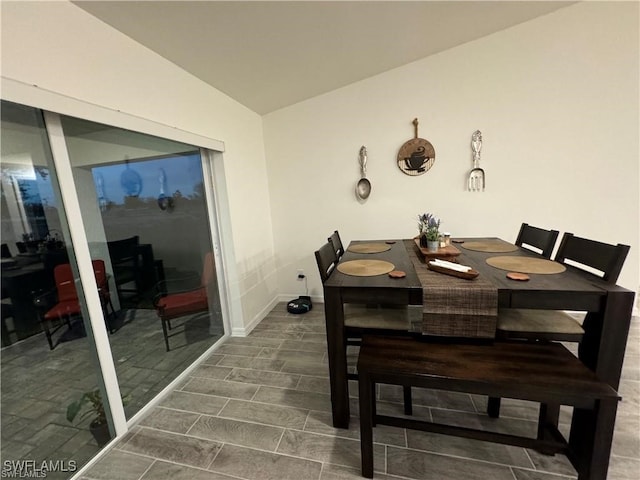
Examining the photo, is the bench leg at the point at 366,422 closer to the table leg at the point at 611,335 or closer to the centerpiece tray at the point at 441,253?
the centerpiece tray at the point at 441,253

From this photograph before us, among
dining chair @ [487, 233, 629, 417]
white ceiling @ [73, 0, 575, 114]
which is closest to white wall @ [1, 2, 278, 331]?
white ceiling @ [73, 0, 575, 114]

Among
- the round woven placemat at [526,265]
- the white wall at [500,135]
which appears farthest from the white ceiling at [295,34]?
the round woven placemat at [526,265]

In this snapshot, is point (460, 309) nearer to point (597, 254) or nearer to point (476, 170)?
point (597, 254)

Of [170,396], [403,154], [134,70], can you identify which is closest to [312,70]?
[403,154]

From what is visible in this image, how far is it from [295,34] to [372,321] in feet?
6.63

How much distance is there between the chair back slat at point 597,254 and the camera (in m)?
1.29

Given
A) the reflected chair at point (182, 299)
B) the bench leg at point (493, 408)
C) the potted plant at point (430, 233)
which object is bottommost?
the bench leg at point (493, 408)

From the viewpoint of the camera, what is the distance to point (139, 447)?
61.9 inches

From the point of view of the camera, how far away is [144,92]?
67.2 inches

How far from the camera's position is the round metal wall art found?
281 centimetres

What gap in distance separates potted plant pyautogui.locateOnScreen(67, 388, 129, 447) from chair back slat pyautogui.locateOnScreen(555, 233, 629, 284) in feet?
9.19

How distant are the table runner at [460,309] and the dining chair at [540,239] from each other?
0.87 metres

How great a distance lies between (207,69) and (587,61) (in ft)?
10.8

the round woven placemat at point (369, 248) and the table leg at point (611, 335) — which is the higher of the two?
the round woven placemat at point (369, 248)
